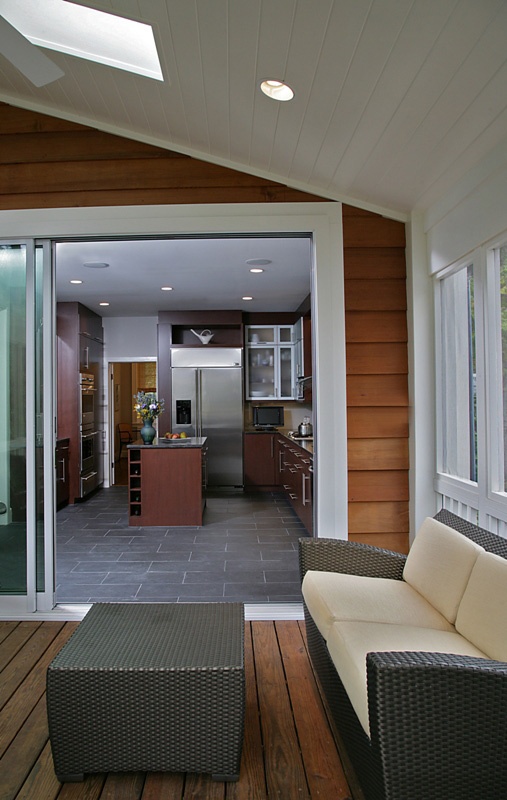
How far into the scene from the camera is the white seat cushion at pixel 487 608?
1632mm

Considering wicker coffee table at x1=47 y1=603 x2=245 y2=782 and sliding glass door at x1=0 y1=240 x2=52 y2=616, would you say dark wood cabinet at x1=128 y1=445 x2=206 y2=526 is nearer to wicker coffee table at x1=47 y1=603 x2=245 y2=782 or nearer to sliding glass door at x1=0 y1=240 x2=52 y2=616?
sliding glass door at x1=0 y1=240 x2=52 y2=616

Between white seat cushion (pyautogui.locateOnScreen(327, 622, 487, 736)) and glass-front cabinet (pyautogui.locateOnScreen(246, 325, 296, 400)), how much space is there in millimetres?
6345

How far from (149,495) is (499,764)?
4720 millimetres

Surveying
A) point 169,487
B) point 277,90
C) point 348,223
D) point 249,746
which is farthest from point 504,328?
point 169,487

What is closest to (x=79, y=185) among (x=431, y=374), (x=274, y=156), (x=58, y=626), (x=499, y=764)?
(x=274, y=156)

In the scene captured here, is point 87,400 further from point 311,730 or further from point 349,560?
point 311,730

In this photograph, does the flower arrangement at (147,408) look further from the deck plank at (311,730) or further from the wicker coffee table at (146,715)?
the wicker coffee table at (146,715)

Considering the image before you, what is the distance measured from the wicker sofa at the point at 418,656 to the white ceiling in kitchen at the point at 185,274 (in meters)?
2.19

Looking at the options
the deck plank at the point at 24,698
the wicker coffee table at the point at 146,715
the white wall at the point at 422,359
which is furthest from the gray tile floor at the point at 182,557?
the wicker coffee table at the point at 146,715

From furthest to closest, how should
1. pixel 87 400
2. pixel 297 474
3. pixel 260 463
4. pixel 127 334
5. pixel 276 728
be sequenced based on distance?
pixel 127 334
pixel 260 463
pixel 87 400
pixel 297 474
pixel 276 728

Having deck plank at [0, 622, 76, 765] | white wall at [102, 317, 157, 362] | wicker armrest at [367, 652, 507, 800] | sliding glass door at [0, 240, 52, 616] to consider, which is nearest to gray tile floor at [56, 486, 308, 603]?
sliding glass door at [0, 240, 52, 616]

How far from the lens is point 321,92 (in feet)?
7.58

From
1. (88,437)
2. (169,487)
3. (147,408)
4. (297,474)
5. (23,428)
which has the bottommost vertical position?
(169,487)

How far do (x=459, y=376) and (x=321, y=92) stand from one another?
1.59 m
